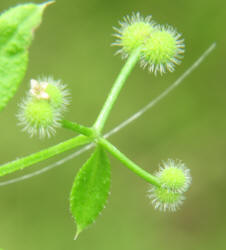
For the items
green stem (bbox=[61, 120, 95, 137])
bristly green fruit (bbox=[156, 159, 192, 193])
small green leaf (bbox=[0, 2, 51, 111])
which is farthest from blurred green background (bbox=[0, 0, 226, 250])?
small green leaf (bbox=[0, 2, 51, 111])

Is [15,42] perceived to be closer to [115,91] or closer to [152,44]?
[115,91]

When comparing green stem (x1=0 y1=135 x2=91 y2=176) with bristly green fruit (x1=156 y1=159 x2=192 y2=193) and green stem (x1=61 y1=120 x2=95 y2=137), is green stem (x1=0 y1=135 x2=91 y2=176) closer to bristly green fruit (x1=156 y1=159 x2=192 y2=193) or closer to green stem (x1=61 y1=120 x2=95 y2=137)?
green stem (x1=61 y1=120 x2=95 y2=137)

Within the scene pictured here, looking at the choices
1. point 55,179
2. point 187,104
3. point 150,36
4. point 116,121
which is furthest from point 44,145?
point 150,36

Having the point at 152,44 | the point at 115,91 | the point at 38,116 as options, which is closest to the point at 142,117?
the point at 152,44

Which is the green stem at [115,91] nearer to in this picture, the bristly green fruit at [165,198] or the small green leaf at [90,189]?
the small green leaf at [90,189]

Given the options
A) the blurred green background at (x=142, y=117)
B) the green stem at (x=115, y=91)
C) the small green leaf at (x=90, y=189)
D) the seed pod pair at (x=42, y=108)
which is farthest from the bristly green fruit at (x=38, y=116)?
the blurred green background at (x=142, y=117)

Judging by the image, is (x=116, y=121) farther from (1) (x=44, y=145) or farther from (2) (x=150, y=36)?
(2) (x=150, y=36)

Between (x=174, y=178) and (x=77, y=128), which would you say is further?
(x=174, y=178)
